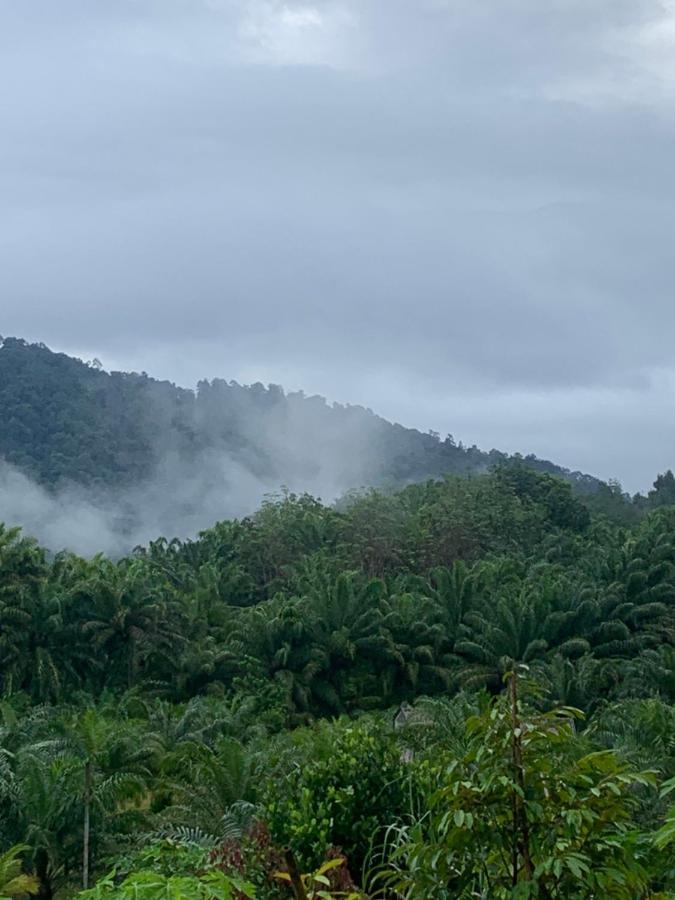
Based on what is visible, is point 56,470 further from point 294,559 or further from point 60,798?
point 60,798

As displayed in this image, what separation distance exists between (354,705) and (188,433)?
219ft

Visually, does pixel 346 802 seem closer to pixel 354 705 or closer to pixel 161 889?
pixel 161 889

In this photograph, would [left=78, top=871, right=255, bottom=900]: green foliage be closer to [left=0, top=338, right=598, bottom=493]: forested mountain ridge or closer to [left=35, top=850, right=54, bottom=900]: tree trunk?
[left=35, top=850, right=54, bottom=900]: tree trunk

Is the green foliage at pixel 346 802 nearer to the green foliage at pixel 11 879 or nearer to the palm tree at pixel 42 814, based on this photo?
the green foliage at pixel 11 879

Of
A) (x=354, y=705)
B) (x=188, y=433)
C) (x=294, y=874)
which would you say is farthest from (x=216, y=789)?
(x=188, y=433)

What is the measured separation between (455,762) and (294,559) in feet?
129

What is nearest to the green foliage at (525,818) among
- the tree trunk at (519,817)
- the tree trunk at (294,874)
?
the tree trunk at (519,817)

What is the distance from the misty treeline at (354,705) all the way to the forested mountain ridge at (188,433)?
39095 mm

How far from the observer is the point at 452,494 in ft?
156

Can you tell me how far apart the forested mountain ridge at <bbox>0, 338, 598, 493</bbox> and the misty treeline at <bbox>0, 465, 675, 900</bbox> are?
39.1 metres

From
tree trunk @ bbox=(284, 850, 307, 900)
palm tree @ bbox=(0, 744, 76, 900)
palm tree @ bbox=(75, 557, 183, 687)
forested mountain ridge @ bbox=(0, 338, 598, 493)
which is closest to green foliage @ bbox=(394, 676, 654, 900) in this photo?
tree trunk @ bbox=(284, 850, 307, 900)

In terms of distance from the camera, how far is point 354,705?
105ft

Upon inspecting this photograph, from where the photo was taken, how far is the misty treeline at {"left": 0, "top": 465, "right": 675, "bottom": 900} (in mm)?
4348

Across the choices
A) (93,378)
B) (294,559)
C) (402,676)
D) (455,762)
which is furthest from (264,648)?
(93,378)
